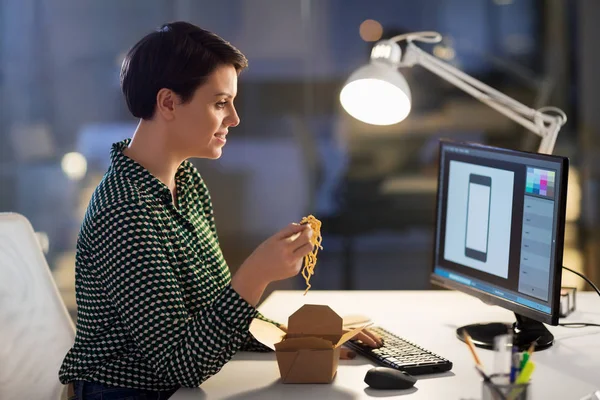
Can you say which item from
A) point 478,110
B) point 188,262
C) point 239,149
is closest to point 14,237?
point 188,262

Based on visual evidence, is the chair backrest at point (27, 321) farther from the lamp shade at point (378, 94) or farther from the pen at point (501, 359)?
the pen at point (501, 359)

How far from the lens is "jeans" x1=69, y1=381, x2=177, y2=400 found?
164 centimetres

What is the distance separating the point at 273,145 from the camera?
4.29m

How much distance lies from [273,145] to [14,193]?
132 centimetres

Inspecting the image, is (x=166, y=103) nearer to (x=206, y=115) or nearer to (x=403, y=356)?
(x=206, y=115)

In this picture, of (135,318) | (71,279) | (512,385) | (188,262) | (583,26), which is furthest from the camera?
(71,279)

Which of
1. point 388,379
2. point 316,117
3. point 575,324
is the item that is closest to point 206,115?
point 388,379

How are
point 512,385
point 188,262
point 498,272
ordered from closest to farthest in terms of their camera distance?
point 512,385
point 188,262
point 498,272

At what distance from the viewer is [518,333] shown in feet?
6.14

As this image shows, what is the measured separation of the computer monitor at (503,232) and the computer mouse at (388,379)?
1.08ft

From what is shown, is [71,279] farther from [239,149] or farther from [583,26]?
[583,26]

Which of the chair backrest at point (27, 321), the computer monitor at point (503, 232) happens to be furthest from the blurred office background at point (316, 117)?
the chair backrest at point (27, 321)

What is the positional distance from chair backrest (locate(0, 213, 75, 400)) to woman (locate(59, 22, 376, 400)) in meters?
0.21

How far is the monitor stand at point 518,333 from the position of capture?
182 cm
